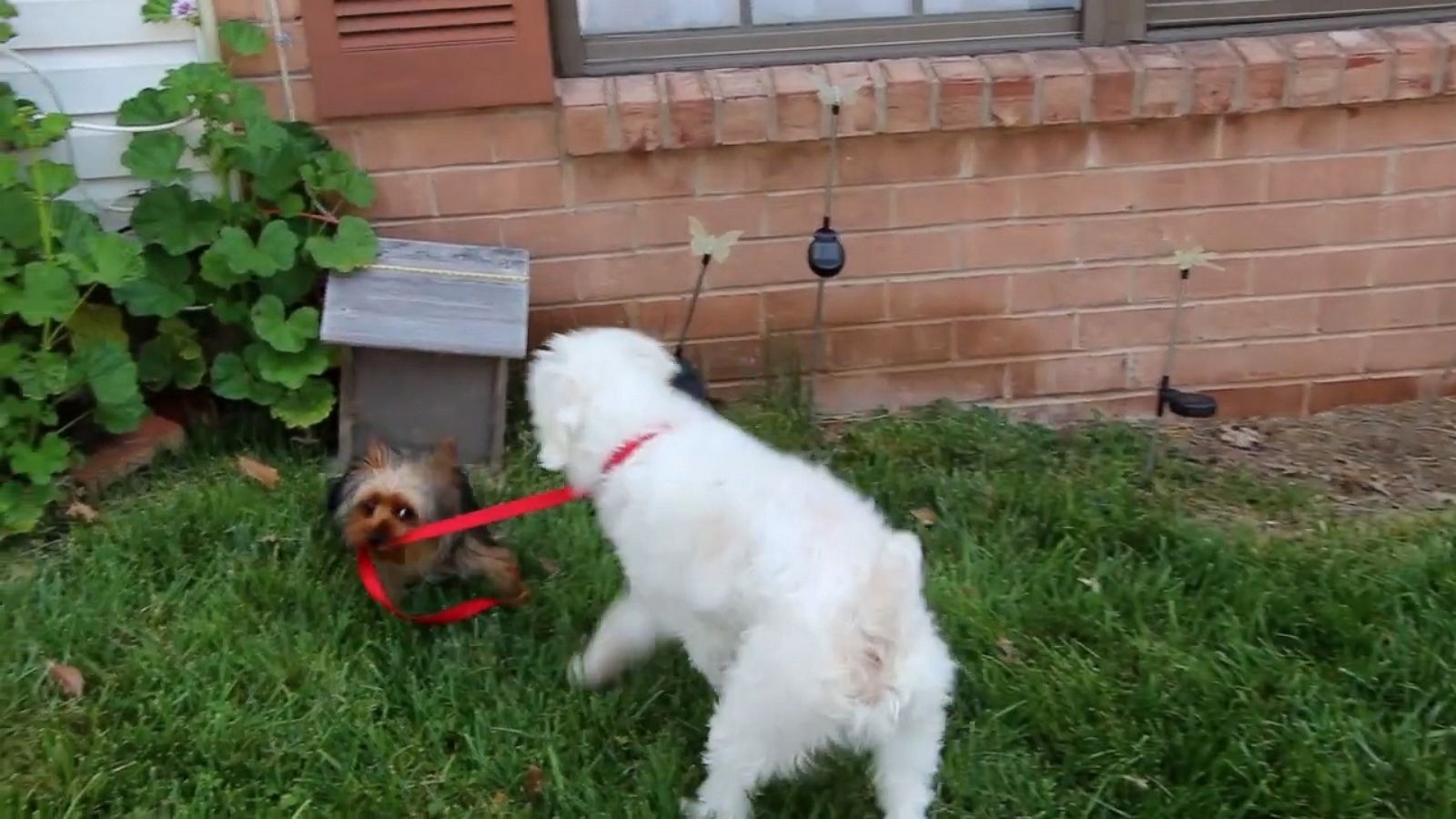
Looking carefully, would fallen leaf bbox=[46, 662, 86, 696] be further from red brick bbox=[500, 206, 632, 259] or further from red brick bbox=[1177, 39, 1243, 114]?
red brick bbox=[1177, 39, 1243, 114]

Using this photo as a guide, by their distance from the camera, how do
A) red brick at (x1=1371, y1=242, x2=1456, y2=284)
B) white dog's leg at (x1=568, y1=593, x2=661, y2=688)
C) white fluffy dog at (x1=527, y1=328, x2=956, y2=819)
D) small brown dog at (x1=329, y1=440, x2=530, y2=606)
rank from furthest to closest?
red brick at (x1=1371, y1=242, x2=1456, y2=284), small brown dog at (x1=329, y1=440, x2=530, y2=606), white dog's leg at (x1=568, y1=593, x2=661, y2=688), white fluffy dog at (x1=527, y1=328, x2=956, y2=819)

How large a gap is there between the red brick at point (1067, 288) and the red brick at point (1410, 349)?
826mm

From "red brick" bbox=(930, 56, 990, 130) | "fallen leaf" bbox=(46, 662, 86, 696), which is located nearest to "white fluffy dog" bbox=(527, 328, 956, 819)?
"fallen leaf" bbox=(46, 662, 86, 696)

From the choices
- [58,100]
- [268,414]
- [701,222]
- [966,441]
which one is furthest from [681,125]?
[58,100]

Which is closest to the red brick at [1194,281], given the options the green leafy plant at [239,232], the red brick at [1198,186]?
the red brick at [1198,186]

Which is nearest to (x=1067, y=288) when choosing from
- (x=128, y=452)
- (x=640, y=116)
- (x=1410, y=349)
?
(x=1410, y=349)

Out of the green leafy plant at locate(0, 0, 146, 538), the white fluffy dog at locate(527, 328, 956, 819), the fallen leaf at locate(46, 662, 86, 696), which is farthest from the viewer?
the green leafy plant at locate(0, 0, 146, 538)

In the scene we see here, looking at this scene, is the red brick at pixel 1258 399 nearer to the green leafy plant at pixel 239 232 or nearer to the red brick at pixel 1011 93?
the red brick at pixel 1011 93

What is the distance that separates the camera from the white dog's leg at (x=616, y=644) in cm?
288

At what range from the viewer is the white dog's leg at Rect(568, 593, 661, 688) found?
2885 mm

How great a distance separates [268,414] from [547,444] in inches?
62.4

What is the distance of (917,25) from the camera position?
4.09m

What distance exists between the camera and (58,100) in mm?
3838

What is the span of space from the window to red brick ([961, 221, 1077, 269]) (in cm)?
53
